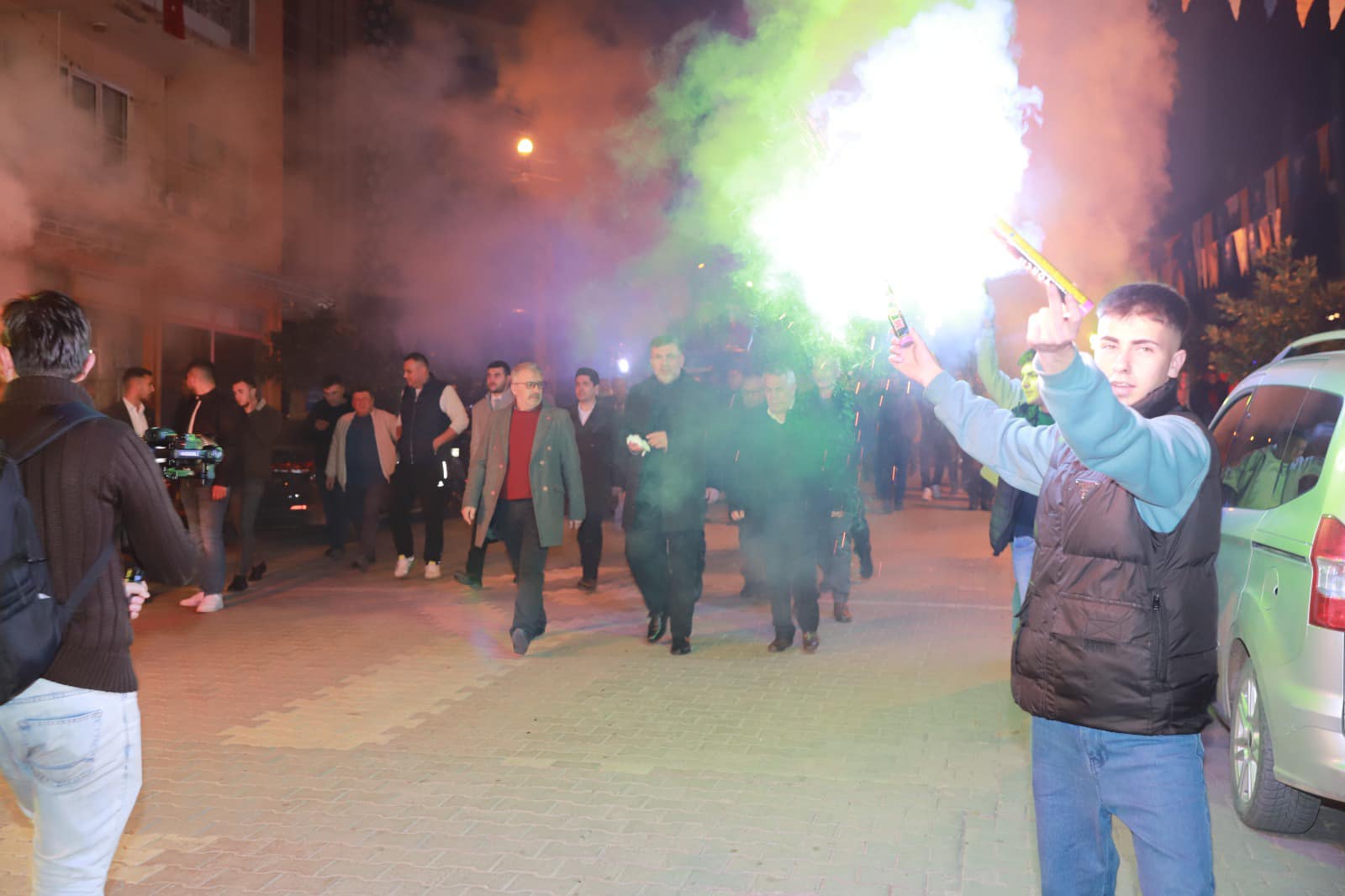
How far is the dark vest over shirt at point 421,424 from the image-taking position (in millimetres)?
10570

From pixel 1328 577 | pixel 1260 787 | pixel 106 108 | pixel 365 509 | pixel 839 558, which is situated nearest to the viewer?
pixel 1328 577

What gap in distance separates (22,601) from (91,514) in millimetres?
296

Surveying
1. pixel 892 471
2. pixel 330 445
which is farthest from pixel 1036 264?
pixel 892 471

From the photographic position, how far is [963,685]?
21.6ft

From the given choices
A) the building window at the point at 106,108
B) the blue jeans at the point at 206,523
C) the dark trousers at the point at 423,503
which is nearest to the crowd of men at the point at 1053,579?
the blue jeans at the point at 206,523

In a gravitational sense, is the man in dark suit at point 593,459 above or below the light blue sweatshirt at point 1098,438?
below

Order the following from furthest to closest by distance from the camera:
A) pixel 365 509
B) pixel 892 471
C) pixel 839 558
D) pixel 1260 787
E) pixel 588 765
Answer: pixel 892 471, pixel 365 509, pixel 839 558, pixel 588 765, pixel 1260 787

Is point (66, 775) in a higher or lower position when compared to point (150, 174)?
lower

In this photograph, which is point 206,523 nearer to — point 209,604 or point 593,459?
point 209,604

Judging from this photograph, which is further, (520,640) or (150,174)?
(150,174)

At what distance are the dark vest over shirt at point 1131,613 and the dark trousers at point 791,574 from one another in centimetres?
483

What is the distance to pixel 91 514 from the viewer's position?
105 inches

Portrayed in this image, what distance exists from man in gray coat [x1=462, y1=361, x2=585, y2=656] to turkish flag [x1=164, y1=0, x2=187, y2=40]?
12086mm

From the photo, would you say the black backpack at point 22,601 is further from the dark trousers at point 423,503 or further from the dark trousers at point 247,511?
the dark trousers at point 423,503
